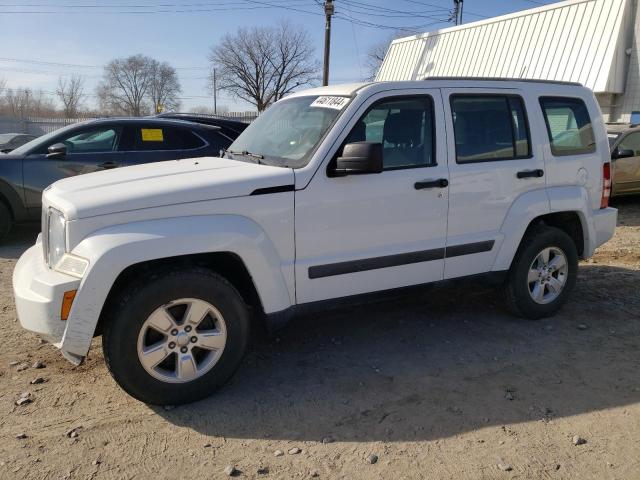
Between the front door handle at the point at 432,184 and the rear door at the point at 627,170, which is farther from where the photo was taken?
the rear door at the point at 627,170

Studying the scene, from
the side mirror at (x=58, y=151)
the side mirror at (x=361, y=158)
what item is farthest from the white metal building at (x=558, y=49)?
the side mirror at (x=361, y=158)

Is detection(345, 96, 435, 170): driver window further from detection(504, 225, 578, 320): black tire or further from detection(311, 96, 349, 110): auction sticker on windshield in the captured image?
detection(504, 225, 578, 320): black tire

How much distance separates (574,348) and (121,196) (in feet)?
11.3

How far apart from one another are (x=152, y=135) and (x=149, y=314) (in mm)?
4901

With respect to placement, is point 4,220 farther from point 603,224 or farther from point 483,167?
point 603,224

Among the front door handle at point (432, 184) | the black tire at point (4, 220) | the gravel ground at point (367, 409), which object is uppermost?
the front door handle at point (432, 184)

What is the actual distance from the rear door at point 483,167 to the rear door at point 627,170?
6.53m

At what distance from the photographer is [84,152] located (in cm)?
709

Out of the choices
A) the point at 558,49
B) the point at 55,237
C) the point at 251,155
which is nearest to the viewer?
the point at 55,237

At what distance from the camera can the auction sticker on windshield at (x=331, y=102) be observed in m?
3.73

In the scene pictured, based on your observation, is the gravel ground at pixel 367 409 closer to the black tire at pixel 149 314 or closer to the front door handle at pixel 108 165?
the black tire at pixel 149 314

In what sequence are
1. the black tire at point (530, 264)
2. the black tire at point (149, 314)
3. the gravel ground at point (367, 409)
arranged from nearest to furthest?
the gravel ground at point (367, 409)
the black tire at point (149, 314)
the black tire at point (530, 264)

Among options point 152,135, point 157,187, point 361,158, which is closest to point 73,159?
point 152,135

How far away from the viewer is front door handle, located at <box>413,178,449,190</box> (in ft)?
12.3
